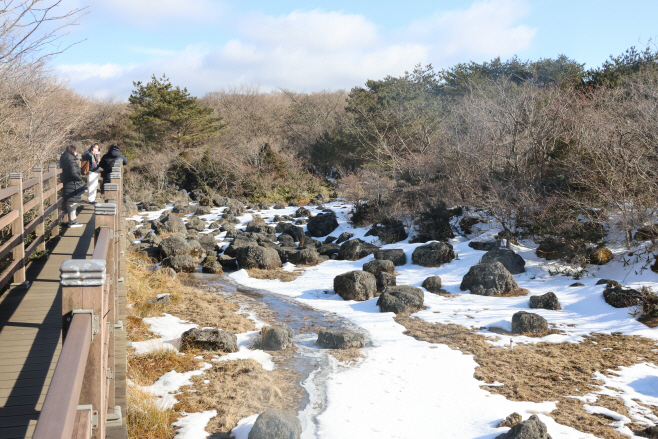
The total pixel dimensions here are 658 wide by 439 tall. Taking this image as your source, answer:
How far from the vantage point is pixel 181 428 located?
18.4ft

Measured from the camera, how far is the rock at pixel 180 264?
15.2 m

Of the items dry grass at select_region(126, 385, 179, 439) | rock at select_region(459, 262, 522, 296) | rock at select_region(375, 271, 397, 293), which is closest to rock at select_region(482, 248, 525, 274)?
rock at select_region(459, 262, 522, 296)

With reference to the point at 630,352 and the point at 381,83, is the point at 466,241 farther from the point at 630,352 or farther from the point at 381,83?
the point at 381,83

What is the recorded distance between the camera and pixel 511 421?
589cm

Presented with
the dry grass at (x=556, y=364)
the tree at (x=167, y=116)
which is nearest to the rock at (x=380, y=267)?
the dry grass at (x=556, y=364)

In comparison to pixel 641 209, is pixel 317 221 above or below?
below

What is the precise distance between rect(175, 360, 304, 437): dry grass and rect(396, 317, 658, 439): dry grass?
10.1ft

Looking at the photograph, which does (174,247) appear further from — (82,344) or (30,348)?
(82,344)

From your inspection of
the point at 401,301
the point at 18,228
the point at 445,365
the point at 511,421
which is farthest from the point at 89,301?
the point at 401,301

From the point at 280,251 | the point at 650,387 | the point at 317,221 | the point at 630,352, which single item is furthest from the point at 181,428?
the point at 317,221

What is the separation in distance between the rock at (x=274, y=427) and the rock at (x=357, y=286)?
6.77 metres

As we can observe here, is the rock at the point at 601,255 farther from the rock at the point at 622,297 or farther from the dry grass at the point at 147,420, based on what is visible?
the dry grass at the point at 147,420

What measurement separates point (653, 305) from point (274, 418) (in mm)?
8666

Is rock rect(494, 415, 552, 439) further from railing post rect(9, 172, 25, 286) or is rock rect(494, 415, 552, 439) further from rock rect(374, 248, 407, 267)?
rock rect(374, 248, 407, 267)
